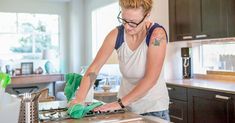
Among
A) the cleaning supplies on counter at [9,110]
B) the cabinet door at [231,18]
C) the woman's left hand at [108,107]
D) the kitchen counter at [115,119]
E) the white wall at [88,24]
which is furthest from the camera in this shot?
the white wall at [88,24]

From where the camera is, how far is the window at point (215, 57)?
3426 mm

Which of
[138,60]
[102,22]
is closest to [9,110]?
[138,60]

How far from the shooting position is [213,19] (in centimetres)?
314

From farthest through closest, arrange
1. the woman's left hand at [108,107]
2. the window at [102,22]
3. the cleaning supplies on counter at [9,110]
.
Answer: the window at [102,22], the woman's left hand at [108,107], the cleaning supplies on counter at [9,110]

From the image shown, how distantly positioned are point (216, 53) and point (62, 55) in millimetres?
4334

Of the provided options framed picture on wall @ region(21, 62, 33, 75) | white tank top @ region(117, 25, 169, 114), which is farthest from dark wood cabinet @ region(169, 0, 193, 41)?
framed picture on wall @ region(21, 62, 33, 75)

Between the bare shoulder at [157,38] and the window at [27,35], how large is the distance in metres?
5.64

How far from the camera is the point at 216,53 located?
3666 mm

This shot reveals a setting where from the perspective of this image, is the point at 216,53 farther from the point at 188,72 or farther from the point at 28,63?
the point at 28,63

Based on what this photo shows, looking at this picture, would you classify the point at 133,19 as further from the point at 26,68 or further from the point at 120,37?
the point at 26,68

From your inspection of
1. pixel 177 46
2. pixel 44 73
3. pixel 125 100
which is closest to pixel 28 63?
pixel 44 73

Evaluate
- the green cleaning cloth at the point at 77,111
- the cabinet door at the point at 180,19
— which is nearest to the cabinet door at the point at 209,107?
the cabinet door at the point at 180,19

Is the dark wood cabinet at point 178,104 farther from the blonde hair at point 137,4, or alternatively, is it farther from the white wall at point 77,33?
the white wall at point 77,33

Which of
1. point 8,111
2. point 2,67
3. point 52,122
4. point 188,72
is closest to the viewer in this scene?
point 8,111
